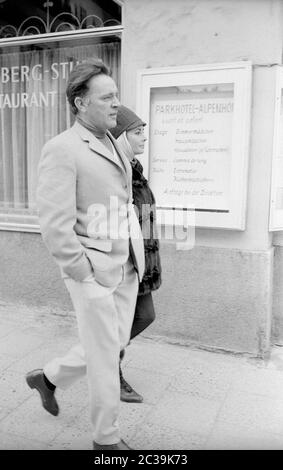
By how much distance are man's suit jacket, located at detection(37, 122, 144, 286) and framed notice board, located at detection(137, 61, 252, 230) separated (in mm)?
1601

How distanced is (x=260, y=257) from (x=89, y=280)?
1992mm

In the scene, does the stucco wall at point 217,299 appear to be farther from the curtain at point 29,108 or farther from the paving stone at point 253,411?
the curtain at point 29,108

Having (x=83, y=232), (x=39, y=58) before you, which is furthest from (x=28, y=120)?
(x=83, y=232)

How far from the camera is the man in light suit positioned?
2.55m

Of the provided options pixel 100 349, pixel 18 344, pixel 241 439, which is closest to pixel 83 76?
pixel 100 349

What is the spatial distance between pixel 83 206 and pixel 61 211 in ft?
0.51

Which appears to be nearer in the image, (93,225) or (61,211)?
(61,211)

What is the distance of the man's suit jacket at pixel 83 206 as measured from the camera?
100 inches

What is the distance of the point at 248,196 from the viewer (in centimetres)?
425

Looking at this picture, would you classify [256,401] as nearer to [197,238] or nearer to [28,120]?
[197,238]

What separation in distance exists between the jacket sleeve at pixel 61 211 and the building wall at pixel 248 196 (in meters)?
2.02

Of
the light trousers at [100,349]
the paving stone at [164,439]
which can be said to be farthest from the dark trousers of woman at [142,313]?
the light trousers at [100,349]

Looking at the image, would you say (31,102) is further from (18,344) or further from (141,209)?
(141,209)

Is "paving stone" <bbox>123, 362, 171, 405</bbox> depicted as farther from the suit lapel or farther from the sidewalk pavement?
the suit lapel
